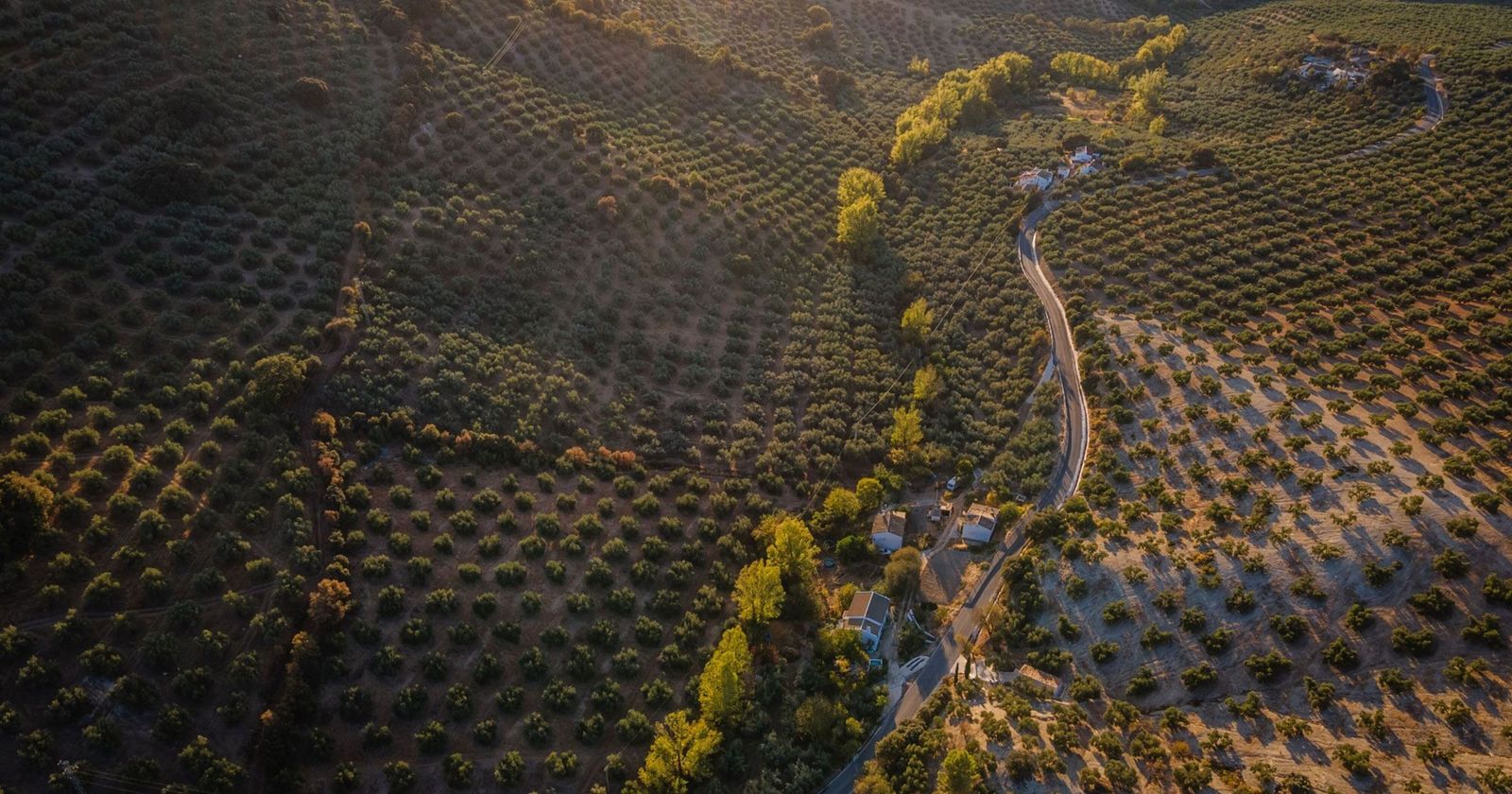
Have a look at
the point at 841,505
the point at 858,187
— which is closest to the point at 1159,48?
the point at 858,187

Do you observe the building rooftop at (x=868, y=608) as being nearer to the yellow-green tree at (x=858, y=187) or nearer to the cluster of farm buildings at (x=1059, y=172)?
the yellow-green tree at (x=858, y=187)

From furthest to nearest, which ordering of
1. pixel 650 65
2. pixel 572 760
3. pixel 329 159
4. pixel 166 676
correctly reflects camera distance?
pixel 650 65 → pixel 329 159 → pixel 572 760 → pixel 166 676

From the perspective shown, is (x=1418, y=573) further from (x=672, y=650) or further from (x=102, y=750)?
(x=102, y=750)

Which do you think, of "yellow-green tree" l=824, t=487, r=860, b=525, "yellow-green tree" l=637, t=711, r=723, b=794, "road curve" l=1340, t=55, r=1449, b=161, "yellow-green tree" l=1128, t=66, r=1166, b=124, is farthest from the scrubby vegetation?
"yellow-green tree" l=1128, t=66, r=1166, b=124

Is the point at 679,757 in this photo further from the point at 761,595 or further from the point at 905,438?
the point at 905,438

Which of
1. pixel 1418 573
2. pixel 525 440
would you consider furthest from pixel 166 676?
pixel 1418 573

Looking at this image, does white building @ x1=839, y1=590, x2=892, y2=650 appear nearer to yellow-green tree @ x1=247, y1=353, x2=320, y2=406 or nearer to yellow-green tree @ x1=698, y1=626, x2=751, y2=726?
yellow-green tree @ x1=698, y1=626, x2=751, y2=726

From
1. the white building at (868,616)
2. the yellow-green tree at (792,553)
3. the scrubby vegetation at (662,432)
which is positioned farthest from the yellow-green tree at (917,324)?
the white building at (868,616)
